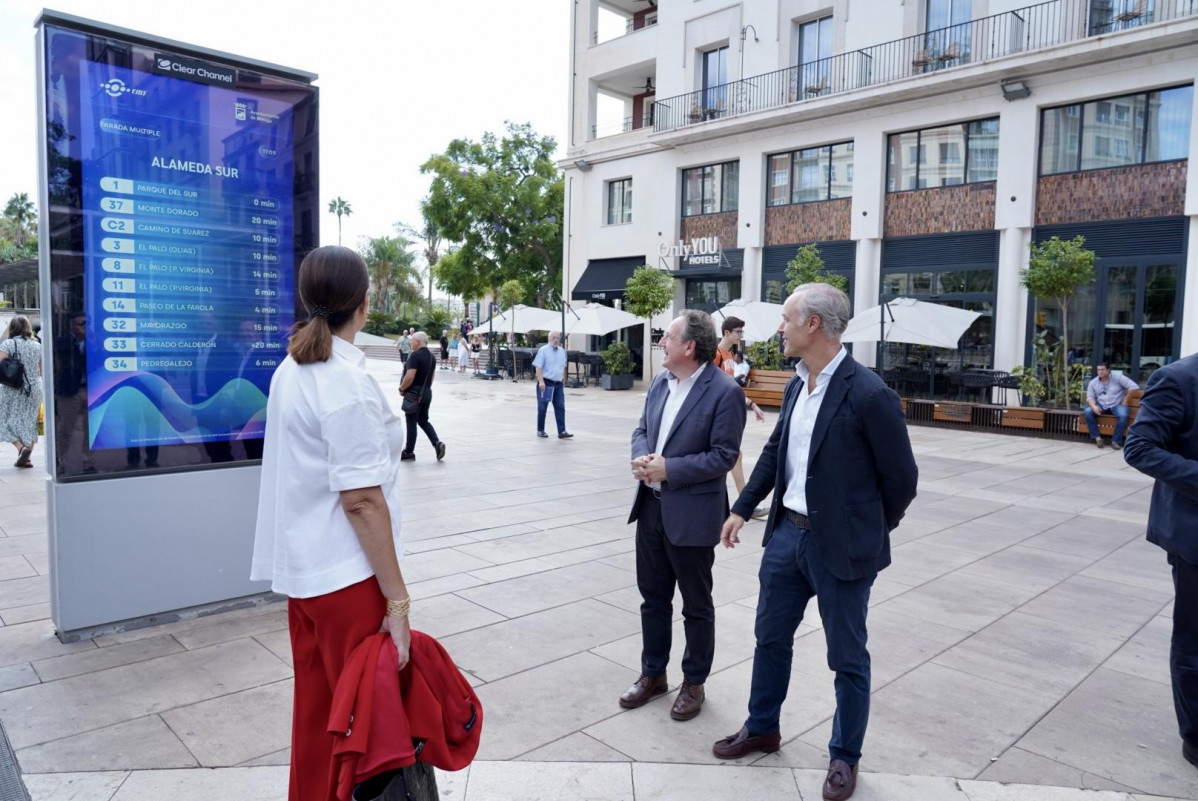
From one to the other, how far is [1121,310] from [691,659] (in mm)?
18256

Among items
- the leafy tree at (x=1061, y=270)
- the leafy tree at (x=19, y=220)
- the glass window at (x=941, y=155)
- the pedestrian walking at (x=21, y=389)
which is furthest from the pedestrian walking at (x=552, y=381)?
the leafy tree at (x=19, y=220)

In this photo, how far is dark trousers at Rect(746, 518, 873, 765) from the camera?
3.06 m

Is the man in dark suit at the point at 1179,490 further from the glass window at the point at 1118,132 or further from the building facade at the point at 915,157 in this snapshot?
the glass window at the point at 1118,132

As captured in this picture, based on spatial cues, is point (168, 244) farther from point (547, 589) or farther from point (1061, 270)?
point (1061, 270)

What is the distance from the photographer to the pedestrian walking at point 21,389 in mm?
9484

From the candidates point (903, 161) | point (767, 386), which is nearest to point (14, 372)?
point (767, 386)

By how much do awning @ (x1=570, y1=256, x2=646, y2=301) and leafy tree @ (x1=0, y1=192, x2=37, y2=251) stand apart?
73.9m

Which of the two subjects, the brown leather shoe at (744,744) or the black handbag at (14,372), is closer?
the brown leather shoe at (744,744)

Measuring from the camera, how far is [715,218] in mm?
26062

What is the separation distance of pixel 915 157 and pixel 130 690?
21713 mm

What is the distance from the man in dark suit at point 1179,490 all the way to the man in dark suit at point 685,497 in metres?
1.62

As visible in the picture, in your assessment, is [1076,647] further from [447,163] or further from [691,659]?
[447,163]

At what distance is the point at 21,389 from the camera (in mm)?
9625

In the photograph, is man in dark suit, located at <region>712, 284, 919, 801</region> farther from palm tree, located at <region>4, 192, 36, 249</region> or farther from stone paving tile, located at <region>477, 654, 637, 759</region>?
palm tree, located at <region>4, 192, 36, 249</region>
